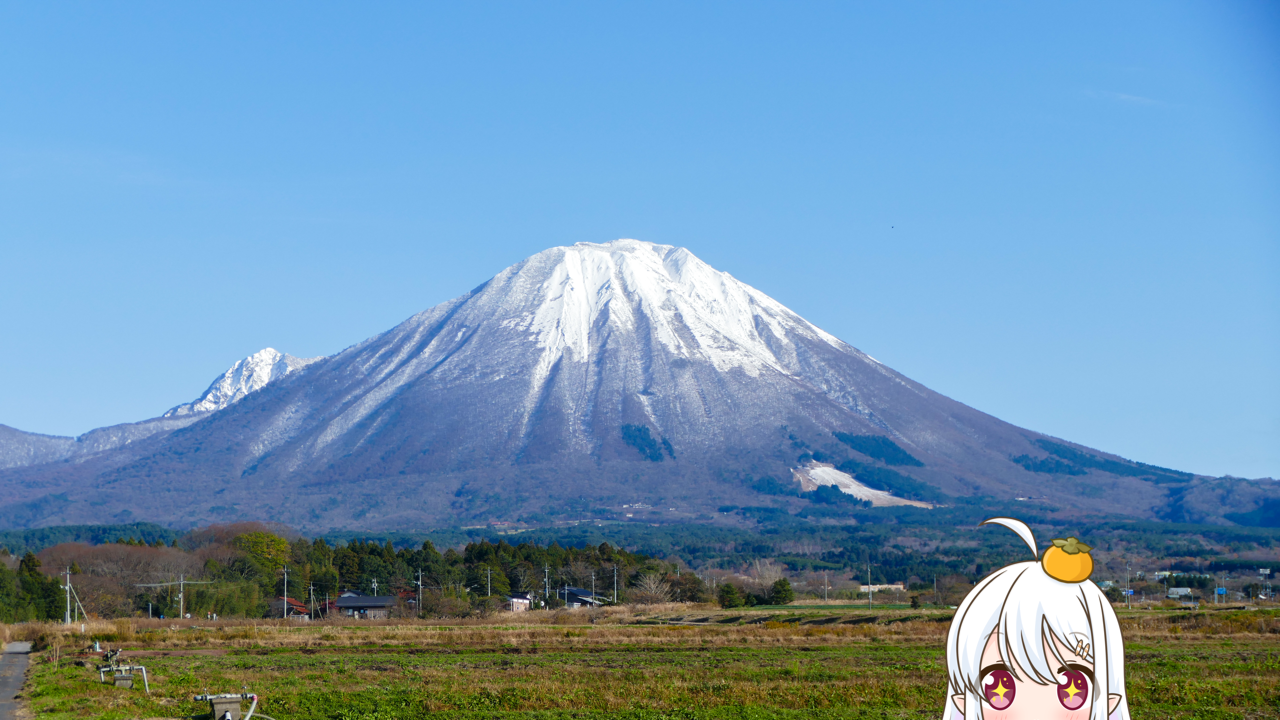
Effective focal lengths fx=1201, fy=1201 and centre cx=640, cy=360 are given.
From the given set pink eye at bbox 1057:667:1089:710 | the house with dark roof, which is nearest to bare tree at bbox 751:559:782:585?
the house with dark roof

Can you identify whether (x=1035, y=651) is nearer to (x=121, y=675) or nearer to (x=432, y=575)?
(x=121, y=675)

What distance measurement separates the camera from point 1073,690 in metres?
7.47

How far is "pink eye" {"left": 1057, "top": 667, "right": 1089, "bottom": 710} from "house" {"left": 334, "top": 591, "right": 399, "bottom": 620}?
81.1 m

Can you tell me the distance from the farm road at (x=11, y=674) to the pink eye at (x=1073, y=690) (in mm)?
21811

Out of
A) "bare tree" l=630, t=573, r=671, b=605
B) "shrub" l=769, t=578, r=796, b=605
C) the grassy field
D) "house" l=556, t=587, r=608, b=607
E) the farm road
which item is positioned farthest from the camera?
"house" l=556, t=587, r=608, b=607

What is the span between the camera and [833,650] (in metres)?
39.6

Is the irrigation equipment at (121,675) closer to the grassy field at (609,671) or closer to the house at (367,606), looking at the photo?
the grassy field at (609,671)

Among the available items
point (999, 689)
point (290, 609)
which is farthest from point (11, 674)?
point (290, 609)

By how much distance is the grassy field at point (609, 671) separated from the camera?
75.5ft

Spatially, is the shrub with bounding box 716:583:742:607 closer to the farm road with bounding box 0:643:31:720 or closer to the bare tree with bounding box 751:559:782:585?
the bare tree with bounding box 751:559:782:585

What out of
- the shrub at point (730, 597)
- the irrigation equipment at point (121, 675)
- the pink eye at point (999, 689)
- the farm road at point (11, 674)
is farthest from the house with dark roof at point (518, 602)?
the pink eye at point (999, 689)

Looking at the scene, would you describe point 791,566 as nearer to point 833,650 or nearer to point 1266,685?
point 833,650

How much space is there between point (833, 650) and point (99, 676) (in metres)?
22.1

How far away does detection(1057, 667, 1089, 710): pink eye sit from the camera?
7473mm
